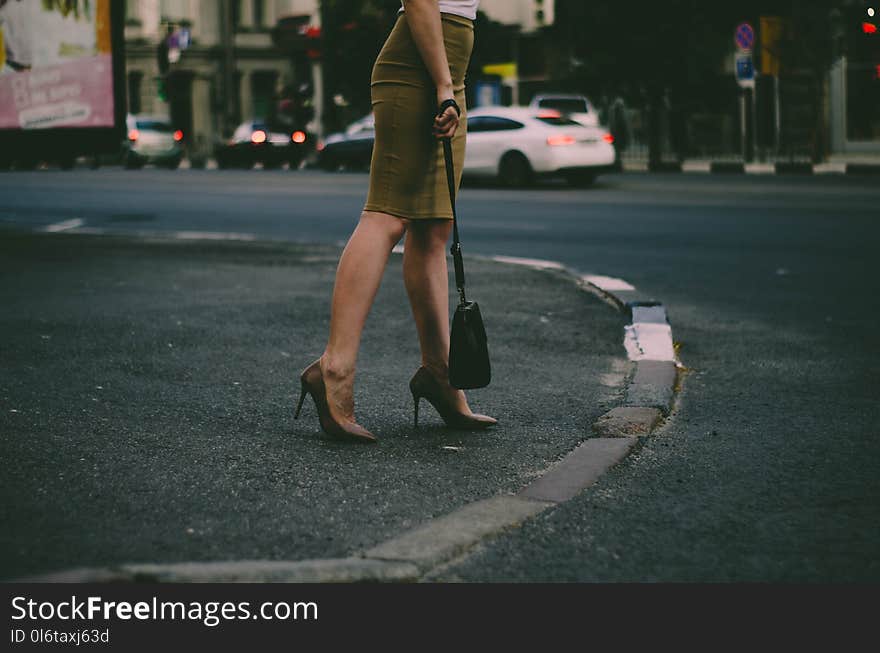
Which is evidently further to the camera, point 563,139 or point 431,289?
point 563,139

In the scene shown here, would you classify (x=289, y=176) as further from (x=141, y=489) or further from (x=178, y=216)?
(x=141, y=489)

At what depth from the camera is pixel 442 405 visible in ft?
16.2

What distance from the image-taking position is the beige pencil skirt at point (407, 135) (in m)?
4.80

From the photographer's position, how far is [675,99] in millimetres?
35594

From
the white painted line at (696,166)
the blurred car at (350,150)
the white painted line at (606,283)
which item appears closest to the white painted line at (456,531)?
the white painted line at (606,283)

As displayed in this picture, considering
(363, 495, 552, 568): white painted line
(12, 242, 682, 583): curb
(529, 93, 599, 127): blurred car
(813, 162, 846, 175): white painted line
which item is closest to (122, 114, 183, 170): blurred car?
(529, 93, 599, 127): blurred car

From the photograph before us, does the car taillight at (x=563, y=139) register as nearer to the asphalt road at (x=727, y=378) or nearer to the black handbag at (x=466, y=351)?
the asphalt road at (x=727, y=378)

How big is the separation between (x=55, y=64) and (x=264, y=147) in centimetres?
2695

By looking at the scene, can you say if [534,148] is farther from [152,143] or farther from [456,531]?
[456,531]

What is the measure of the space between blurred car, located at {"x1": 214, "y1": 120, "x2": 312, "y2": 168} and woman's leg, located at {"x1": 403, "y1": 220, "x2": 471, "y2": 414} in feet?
114

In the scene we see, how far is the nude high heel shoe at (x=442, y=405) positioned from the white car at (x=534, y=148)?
19966 mm

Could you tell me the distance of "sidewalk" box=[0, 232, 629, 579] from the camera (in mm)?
3664

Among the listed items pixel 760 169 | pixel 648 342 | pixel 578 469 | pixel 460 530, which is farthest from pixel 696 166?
pixel 460 530

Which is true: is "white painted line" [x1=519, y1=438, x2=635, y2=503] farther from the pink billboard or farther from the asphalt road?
the pink billboard
